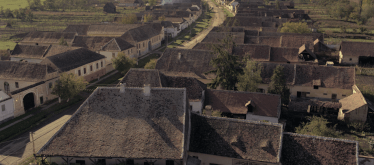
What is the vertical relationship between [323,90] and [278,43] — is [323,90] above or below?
below

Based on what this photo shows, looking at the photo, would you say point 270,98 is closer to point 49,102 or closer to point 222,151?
point 222,151

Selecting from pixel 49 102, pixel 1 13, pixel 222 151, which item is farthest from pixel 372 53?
pixel 1 13

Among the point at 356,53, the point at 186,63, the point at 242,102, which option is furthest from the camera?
the point at 356,53

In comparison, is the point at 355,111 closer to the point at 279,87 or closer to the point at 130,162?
the point at 279,87

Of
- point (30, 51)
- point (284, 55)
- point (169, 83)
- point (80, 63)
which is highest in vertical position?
point (284, 55)

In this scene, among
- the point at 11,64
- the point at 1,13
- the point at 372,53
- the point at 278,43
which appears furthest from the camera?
the point at 1,13

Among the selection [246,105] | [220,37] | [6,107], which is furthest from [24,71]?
[220,37]

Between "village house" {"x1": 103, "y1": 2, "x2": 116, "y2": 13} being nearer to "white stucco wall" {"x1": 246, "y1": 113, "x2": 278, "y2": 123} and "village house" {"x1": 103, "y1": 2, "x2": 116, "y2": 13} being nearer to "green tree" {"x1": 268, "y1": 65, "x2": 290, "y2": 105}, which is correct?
"green tree" {"x1": 268, "y1": 65, "x2": 290, "y2": 105}
